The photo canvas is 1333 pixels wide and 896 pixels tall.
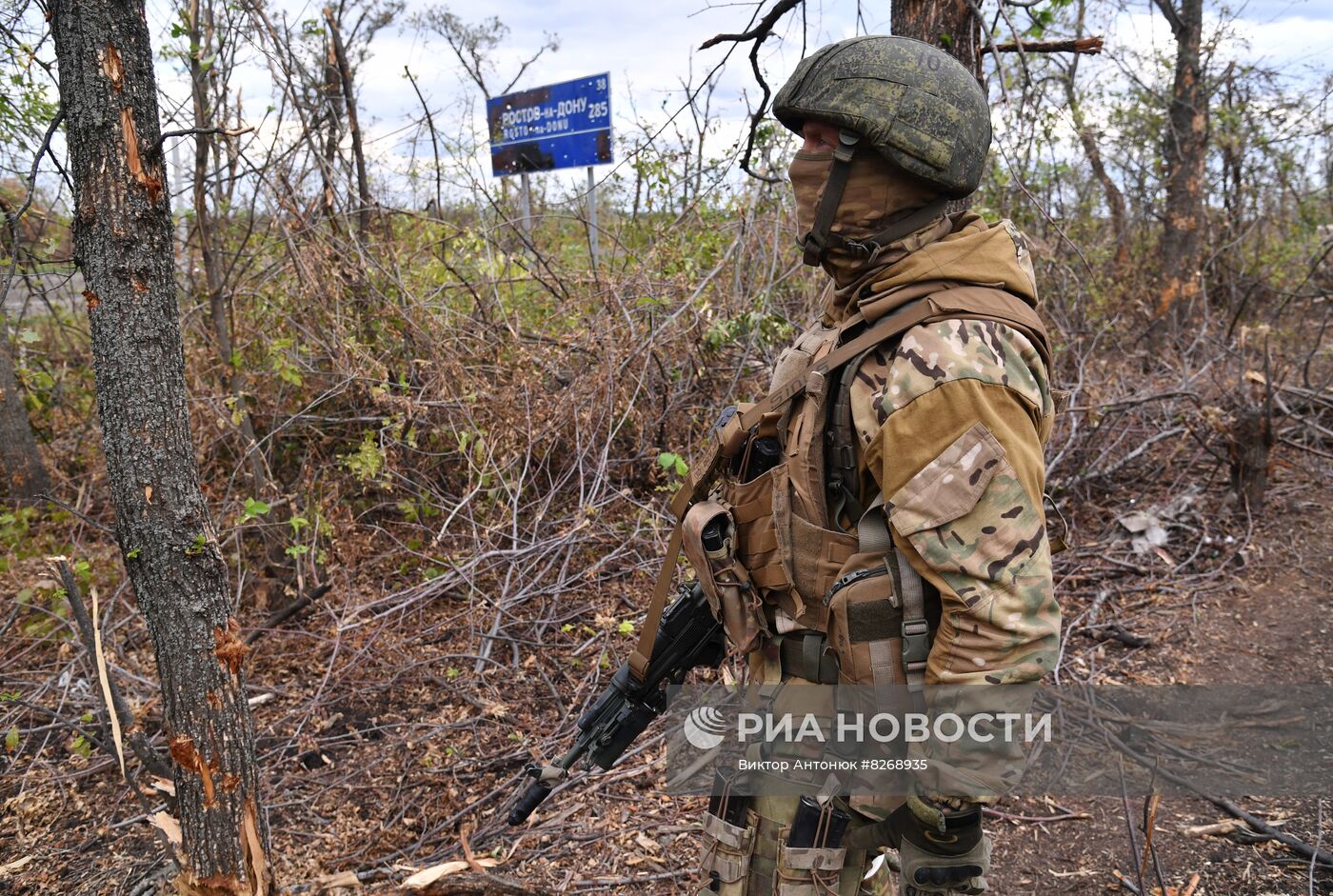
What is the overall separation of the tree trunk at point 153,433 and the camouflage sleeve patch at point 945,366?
5.79 feet

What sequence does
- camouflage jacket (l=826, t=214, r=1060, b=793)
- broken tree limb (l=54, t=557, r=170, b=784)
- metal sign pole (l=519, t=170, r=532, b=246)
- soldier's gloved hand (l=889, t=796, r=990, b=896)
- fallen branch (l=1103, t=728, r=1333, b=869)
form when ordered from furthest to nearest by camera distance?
metal sign pole (l=519, t=170, r=532, b=246) → fallen branch (l=1103, t=728, r=1333, b=869) → broken tree limb (l=54, t=557, r=170, b=784) → soldier's gloved hand (l=889, t=796, r=990, b=896) → camouflage jacket (l=826, t=214, r=1060, b=793)

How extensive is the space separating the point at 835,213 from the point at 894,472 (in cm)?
60

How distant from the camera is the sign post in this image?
6.02 m

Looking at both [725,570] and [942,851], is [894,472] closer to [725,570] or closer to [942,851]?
[725,570]

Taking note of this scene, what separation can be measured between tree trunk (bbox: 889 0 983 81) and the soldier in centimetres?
119

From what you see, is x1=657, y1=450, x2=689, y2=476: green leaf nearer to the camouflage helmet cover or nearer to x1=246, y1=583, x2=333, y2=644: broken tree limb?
x1=246, y1=583, x2=333, y2=644: broken tree limb

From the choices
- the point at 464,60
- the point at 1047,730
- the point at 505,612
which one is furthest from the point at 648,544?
the point at 464,60

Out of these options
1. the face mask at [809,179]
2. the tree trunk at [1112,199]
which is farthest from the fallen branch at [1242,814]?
the tree trunk at [1112,199]

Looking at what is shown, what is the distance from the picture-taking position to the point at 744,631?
196cm

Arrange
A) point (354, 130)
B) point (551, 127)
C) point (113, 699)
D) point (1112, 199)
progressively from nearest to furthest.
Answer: point (113, 699) → point (354, 130) → point (551, 127) → point (1112, 199)

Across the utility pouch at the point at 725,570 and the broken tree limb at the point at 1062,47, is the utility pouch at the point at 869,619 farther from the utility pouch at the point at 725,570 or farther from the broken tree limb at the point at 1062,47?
the broken tree limb at the point at 1062,47

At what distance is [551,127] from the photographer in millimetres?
6230

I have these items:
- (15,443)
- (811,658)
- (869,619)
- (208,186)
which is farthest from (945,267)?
(15,443)
